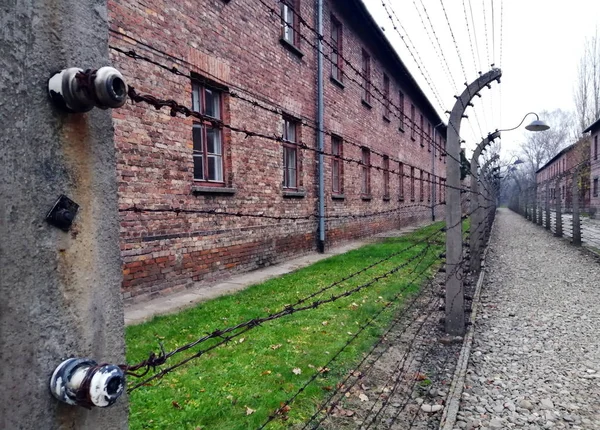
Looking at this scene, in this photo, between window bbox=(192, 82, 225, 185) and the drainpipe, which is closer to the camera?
window bbox=(192, 82, 225, 185)

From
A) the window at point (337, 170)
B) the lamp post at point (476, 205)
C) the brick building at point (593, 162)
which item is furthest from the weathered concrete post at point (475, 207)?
the brick building at point (593, 162)

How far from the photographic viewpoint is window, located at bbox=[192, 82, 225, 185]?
6656 millimetres

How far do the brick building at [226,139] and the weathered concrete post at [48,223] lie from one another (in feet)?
2.25

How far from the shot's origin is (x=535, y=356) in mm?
4340

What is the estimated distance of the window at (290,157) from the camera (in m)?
9.47

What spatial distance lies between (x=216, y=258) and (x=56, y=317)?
597 cm

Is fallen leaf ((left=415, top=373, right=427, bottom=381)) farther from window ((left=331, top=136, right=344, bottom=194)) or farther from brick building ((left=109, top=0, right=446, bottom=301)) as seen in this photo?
window ((left=331, top=136, right=344, bottom=194))

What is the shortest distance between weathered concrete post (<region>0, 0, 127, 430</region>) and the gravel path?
302 centimetres

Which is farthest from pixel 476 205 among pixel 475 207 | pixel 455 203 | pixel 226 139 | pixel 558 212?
pixel 558 212

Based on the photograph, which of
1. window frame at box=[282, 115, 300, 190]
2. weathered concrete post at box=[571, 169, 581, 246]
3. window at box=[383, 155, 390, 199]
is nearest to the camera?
window frame at box=[282, 115, 300, 190]

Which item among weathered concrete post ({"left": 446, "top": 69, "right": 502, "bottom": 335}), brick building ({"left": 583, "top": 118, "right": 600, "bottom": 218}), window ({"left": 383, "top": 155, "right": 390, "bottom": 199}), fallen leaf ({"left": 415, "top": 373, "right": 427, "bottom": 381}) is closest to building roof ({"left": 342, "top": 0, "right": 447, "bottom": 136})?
window ({"left": 383, "top": 155, "right": 390, "bottom": 199})

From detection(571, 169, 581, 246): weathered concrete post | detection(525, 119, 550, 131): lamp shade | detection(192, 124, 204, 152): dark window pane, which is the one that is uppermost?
detection(525, 119, 550, 131): lamp shade

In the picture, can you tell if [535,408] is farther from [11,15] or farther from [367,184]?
[367,184]

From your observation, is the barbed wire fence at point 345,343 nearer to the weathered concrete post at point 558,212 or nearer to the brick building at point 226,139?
the brick building at point 226,139
